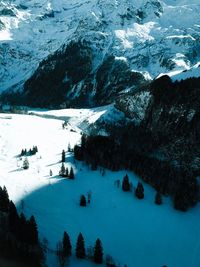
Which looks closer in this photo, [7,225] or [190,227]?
[7,225]

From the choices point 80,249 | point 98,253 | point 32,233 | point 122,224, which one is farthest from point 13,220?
point 122,224

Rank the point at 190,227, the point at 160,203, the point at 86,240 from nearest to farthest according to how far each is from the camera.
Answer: the point at 86,240 → the point at 190,227 → the point at 160,203

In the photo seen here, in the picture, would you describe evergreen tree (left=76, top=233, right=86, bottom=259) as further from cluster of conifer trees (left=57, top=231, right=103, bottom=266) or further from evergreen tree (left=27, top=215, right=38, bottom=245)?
evergreen tree (left=27, top=215, right=38, bottom=245)

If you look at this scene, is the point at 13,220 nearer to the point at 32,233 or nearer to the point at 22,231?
the point at 22,231

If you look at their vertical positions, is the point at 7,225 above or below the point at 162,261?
above

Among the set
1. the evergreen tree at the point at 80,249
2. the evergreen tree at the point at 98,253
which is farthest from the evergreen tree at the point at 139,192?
the evergreen tree at the point at 80,249

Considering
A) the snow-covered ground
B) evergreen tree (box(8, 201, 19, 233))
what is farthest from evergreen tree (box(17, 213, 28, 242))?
the snow-covered ground

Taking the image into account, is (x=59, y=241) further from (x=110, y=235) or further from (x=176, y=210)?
(x=176, y=210)

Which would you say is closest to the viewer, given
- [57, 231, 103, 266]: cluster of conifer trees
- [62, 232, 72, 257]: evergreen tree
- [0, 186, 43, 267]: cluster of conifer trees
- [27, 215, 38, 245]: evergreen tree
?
[0, 186, 43, 267]: cluster of conifer trees

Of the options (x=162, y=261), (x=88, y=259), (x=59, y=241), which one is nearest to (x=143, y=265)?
(x=162, y=261)
